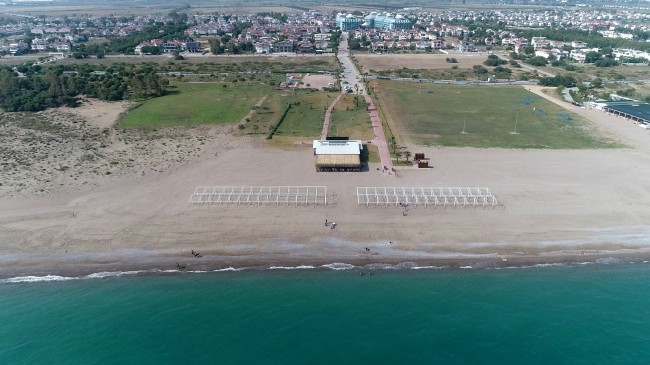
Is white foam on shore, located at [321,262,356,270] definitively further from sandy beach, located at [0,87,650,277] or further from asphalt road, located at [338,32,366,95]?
asphalt road, located at [338,32,366,95]

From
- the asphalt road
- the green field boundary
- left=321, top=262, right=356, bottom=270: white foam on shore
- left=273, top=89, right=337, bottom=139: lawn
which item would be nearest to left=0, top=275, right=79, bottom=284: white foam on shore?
left=321, top=262, right=356, bottom=270: white foam on shore

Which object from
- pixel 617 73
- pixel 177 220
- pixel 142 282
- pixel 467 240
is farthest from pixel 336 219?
pixel 617 73

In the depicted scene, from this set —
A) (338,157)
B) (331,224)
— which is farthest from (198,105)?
(331,224)

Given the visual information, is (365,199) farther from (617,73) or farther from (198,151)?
(617,73)

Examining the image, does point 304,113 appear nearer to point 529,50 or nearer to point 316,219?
point 316,219

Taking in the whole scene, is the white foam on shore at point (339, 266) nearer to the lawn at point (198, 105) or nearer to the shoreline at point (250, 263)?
the shoreline at point (250, 263)

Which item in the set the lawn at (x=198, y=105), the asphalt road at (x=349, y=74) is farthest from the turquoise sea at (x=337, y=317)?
the asphalt road at (x=349, y=74)
